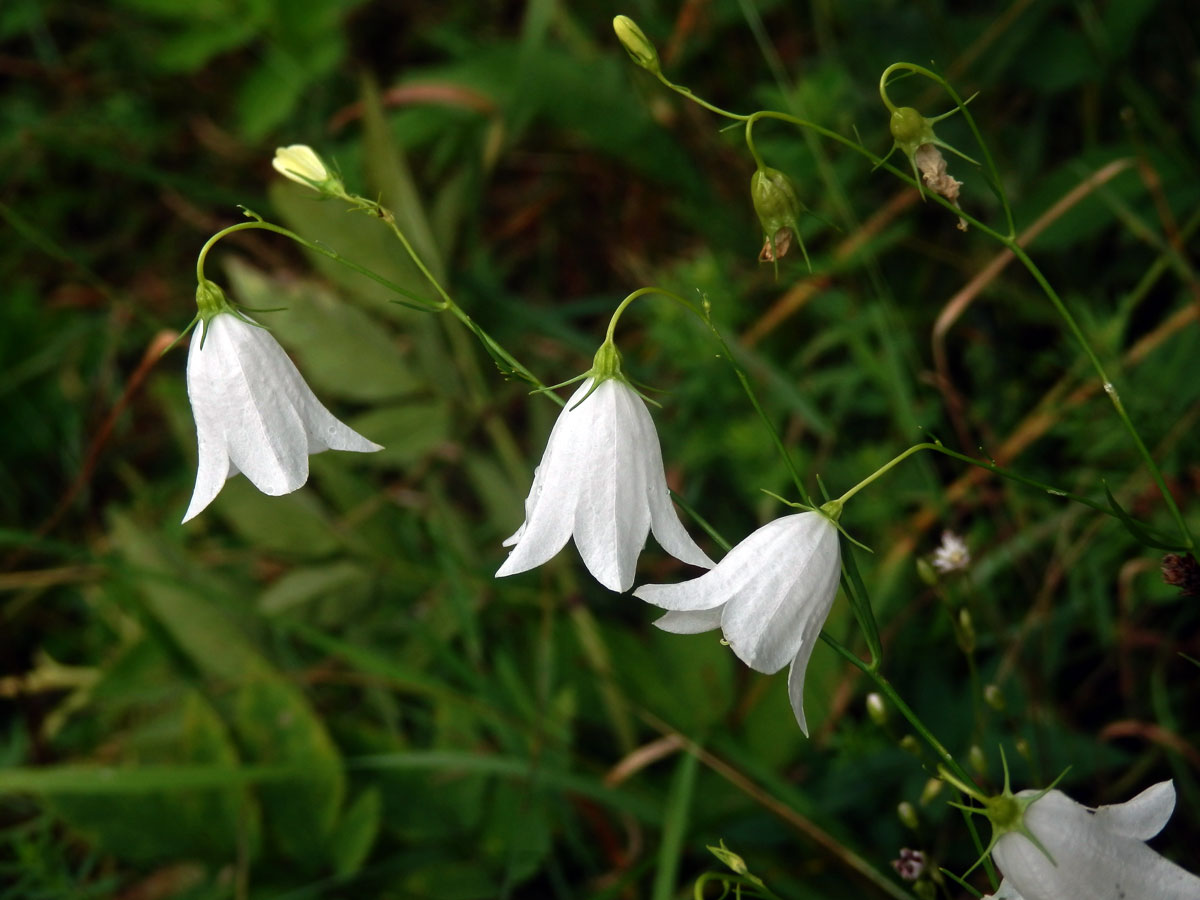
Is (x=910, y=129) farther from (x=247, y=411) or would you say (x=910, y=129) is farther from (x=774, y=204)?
(x=247, y=411)

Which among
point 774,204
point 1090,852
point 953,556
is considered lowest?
point 953,556

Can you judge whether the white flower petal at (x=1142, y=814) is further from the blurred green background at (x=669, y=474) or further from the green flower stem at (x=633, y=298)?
the green flower stem at (x=633, y=298)

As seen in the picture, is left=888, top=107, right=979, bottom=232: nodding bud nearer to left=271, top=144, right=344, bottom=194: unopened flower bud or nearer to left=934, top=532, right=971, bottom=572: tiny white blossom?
left=934, top=532, right=971, bottom=572: tiny white blossom

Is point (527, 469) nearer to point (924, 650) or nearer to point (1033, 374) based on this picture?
point (924, 650)

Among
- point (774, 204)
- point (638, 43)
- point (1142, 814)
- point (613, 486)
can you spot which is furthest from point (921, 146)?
point (1142, 814)

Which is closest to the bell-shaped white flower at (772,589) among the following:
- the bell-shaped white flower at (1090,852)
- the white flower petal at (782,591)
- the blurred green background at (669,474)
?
the white flower petal at (782,591)

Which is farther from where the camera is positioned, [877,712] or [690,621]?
[877,712]

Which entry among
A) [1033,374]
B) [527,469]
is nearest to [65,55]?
[527,469]
